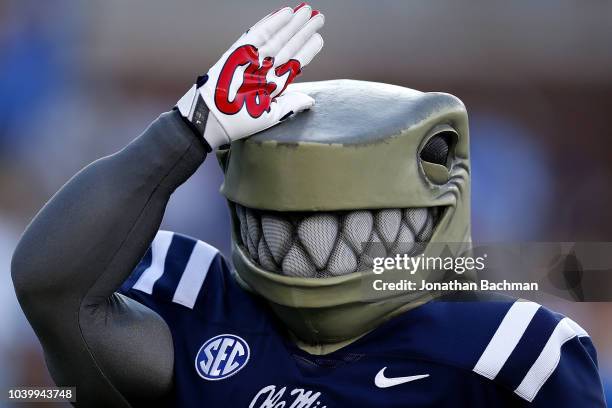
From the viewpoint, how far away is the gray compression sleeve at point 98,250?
1.07m

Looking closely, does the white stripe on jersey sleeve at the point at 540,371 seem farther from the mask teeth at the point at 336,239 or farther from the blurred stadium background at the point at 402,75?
the blurred stadium background at the point at 402,75

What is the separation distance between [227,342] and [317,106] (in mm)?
330

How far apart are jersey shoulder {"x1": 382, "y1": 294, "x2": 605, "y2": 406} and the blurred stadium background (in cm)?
172

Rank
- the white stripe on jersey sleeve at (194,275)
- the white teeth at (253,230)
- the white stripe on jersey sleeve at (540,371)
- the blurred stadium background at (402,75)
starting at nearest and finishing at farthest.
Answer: the white stripe on jersey sleeve at (540,371), the white teeth at (253,230), the white stripe on jersey sleeve at (194,275), the blurred stadium background at (402,75)

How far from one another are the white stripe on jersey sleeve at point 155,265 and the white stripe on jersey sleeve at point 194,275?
4 cm

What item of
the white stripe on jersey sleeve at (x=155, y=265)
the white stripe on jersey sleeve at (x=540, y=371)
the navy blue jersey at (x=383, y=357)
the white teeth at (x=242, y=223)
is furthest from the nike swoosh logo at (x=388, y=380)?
the white stripe on jersey sleeve at (x=155, y=265)

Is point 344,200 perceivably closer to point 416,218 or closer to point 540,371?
point 416,218

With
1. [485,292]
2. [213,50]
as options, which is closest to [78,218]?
[485,292]

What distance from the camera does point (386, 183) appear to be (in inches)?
42.9

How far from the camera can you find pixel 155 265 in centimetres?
130

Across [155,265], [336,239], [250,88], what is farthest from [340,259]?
[155,265]

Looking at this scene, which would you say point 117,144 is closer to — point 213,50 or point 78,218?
point 213,50

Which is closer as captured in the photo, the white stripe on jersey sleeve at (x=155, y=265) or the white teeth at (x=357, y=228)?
the white teeth at (x=357, y=228)

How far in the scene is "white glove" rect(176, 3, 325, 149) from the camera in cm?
108
